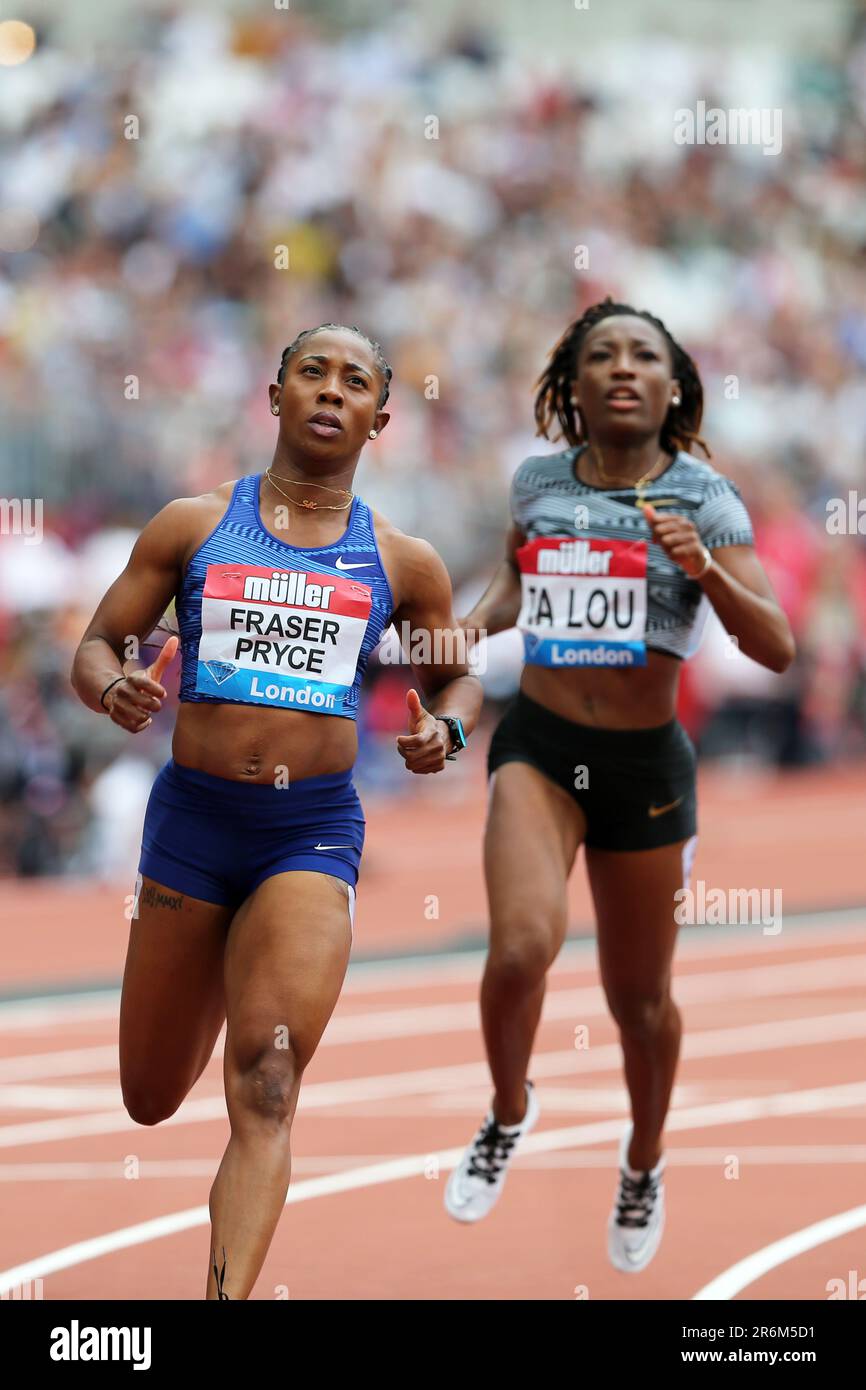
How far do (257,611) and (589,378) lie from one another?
1844mm

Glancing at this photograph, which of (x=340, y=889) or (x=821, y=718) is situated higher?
(x=821, y=718)

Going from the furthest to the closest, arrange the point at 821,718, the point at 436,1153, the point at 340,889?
the point at 821,718 < the point at 436,1153 < the point at 340,889

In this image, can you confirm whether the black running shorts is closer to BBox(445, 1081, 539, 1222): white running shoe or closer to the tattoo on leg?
BBox(445, 1081, 539, 1222): white running shoe

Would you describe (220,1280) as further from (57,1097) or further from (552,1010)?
(552,1010)

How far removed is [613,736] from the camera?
6762 millimetres

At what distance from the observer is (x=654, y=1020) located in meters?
6.77

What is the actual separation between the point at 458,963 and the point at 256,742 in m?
8.19

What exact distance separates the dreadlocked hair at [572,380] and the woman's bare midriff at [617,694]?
76 centimetres

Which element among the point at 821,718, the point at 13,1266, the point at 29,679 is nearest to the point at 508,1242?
the point at 13,1266

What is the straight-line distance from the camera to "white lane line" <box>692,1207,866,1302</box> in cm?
653

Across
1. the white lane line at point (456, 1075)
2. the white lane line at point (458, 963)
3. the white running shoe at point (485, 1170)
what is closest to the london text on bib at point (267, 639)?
the white running shoe at point (485, 1170)

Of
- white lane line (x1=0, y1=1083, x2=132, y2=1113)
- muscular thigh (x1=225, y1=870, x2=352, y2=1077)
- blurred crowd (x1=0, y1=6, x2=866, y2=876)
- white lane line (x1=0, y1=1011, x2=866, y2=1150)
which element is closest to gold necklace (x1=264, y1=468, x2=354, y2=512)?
muscular thigh (x1=225, y1=870, x2=352, y2=1077)

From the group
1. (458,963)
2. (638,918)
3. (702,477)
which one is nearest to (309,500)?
(702,477)
